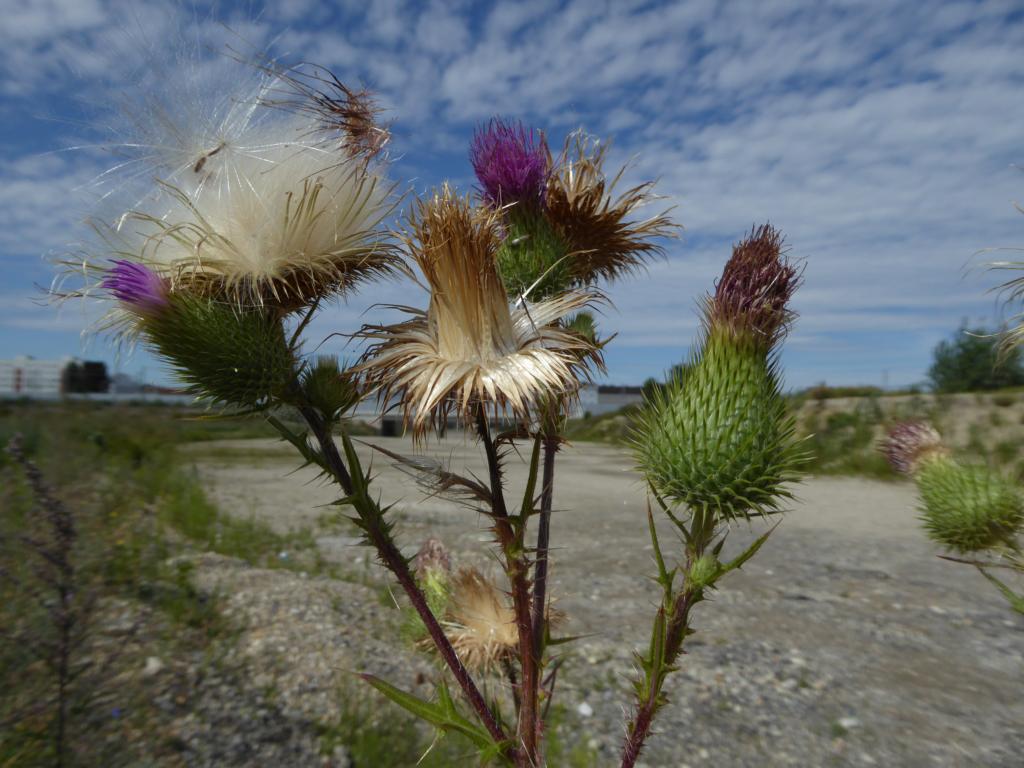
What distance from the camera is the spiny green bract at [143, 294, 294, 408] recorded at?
155 cm

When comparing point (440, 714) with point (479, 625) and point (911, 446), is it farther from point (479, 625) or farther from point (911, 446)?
point (911, 446)

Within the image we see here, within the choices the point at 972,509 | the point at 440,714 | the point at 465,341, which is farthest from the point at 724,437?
the point at 972,509

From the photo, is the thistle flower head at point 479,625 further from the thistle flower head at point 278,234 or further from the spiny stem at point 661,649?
the thistle flower head at point 278,234

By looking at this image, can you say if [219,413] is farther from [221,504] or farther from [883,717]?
[221,504]

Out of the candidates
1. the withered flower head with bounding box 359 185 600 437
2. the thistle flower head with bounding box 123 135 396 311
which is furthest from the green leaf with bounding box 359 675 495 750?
the thistle flower head with bounding box 123 135 396 311

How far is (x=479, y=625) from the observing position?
2.61m

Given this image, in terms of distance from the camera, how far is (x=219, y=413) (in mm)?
1659

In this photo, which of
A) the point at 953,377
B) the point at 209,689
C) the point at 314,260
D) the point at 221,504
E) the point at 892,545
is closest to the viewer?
the point at 314,260

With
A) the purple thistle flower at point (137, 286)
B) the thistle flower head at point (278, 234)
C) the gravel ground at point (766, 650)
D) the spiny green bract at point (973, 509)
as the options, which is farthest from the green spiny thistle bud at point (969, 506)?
the purple thistle flower at point (137, 286)

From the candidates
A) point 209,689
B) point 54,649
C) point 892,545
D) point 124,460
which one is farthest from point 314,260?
point 124,460

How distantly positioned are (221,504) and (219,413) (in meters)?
12.3

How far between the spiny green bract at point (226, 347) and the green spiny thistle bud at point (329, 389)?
6 centimetres

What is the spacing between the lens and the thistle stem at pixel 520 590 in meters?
1.57

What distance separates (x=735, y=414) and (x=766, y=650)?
5148 mm
